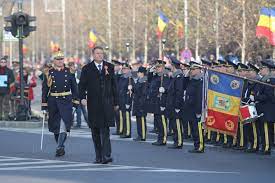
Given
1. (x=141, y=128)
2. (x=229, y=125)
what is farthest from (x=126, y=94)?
(x=229, y=125)

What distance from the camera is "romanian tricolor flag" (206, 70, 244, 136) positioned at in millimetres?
19016

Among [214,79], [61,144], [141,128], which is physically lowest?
[61,144]

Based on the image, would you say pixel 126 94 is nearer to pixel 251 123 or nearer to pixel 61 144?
pixel 251 123

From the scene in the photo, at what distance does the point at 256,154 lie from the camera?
724 inches

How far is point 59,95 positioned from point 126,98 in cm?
497

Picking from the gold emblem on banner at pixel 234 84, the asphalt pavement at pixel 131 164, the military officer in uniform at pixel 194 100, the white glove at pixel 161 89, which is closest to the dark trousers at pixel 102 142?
the asphalt pavement at pixel 131 164

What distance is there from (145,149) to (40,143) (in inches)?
101

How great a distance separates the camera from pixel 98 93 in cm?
1623

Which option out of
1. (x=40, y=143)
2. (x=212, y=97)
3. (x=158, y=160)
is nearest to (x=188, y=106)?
(x=212, y=97)

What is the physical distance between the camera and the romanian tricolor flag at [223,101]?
19.0 m

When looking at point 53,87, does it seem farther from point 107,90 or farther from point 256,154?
point 256,154

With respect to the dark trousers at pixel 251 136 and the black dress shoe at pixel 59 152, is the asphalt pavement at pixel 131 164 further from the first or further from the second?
the dark trousers at pixel 251 136

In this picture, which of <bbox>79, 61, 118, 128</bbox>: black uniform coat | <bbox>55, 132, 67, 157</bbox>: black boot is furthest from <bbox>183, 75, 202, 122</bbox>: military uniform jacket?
<bbox>79, 61, 118, 128</bbox>: black uniform coat

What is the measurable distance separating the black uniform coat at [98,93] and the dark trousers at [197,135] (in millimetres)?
2763
